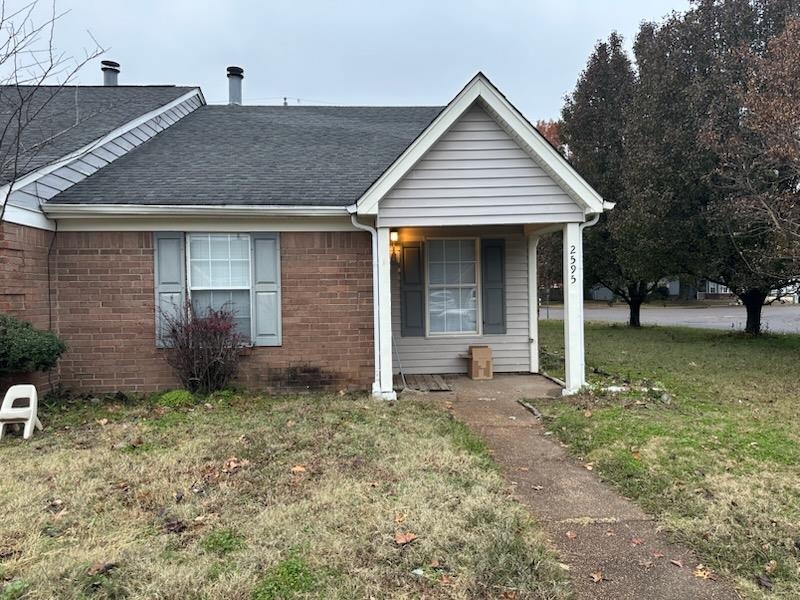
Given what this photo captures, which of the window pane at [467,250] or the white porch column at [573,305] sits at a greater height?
the window pane at [467,250]

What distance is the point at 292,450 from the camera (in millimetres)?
5102

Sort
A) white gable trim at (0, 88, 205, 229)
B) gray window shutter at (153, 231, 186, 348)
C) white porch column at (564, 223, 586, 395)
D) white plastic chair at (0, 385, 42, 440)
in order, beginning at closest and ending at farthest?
white plastic chair at (0, 385, 42, 440) → white gable trim at (0, 88, 205, 229) → white porch column at (564, 223, 586, 395) → gray window shutter at (153, 231, 186, 348)

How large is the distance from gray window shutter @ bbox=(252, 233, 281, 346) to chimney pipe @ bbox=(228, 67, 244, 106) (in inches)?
301

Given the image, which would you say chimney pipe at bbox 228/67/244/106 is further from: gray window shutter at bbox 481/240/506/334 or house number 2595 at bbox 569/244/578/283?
house number 2595 at bbox 569/244/578/283

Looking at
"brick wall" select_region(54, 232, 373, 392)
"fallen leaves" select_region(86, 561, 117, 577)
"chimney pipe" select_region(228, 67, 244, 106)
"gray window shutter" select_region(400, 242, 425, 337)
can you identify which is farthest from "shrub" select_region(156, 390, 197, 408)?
"chimney pipe" select_region(228, 67, 244, 106)

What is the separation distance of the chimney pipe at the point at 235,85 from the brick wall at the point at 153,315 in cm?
751

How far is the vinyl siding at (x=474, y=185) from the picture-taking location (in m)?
7.18

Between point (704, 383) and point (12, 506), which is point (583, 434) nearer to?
point (704, 383)

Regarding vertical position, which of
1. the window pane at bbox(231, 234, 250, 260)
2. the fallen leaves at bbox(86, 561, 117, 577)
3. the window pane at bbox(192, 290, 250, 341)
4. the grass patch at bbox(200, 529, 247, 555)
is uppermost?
the window pane at bbox(231, 234, 250, 260)

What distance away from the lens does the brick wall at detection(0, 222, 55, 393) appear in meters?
6.45

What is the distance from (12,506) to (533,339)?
7.79 metres

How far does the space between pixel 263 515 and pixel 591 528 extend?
7.43 ft

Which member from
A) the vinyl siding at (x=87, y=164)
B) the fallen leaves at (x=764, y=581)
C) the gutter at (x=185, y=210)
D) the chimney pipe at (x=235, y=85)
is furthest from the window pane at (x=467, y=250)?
the chimney pipe at (x=235, y=85)

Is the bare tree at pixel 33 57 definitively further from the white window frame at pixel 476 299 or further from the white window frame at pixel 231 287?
the white window frame at pixel 476 299
